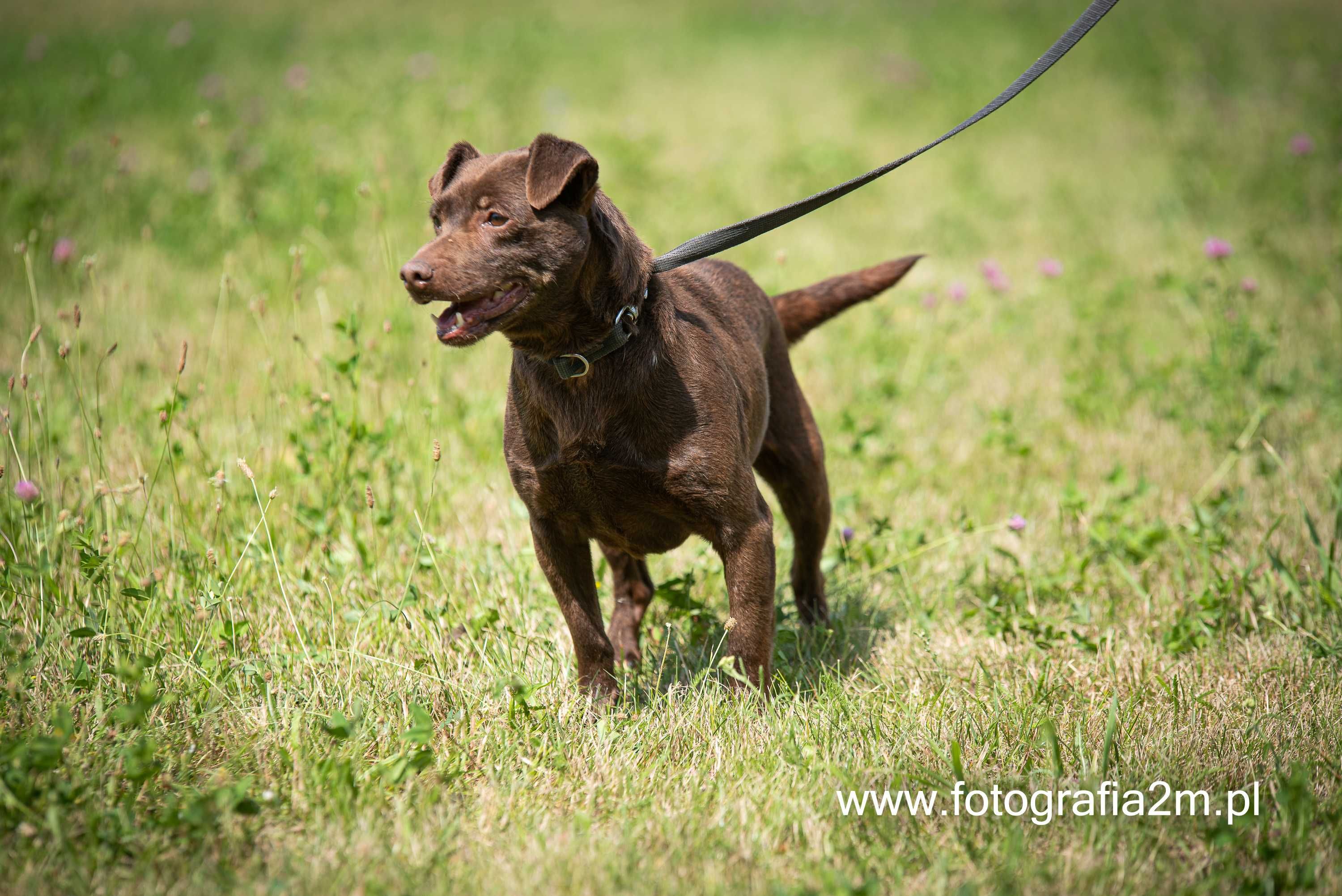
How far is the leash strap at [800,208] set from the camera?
2.92 metres

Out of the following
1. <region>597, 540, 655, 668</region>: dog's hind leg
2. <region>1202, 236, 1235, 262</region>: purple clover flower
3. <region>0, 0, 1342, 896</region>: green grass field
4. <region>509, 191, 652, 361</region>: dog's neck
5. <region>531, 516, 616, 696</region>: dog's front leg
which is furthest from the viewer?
<region>1202, 236, 1235, 262</region>: purple clover flower

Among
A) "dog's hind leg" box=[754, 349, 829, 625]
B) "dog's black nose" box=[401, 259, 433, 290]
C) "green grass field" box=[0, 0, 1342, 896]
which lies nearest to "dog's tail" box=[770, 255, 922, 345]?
"dog's hind leg" box=[754, 349, 829, 625]

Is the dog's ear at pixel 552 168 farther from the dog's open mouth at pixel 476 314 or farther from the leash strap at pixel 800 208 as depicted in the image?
the leash strap at pixel 800 208

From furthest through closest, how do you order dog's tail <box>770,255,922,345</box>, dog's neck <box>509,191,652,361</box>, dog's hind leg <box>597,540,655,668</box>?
dog's tail <box>770,255,922,345</box> < dog's hind leg <box>597,540,655,668</box> < dog's neck <box>509,191,652,361</box>

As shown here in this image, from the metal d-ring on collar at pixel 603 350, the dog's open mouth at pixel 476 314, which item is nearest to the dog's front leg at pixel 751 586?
the metal d-ring on collar at pixel 603 350

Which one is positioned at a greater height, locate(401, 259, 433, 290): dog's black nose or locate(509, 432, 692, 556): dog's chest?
locate(401, 259, 433, 290): dog's black nose

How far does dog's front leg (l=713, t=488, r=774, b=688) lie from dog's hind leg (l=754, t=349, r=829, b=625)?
0.59 metres

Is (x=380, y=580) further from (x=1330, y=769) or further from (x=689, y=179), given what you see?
(x=689, y=179)

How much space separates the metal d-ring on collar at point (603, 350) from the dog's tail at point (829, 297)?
1098mm

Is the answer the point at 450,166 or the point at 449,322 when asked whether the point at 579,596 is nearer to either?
the point at 449,322

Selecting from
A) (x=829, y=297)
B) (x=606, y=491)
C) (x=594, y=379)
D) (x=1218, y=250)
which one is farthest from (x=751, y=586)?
(x=1218, y=250)

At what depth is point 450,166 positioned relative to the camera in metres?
2.76

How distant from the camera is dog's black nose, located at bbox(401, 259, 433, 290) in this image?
2.31 m

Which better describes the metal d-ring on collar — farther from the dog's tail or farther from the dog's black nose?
the dog's tail
